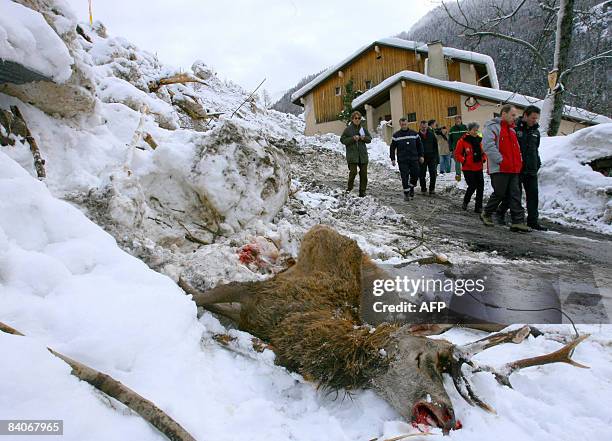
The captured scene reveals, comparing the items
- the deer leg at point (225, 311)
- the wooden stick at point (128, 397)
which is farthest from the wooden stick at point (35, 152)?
the wooden stick at point (128, 397)

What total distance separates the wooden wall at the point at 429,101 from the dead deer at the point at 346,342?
70.3 feet

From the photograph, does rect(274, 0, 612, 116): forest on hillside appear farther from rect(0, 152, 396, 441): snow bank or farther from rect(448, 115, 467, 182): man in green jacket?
A: rect(0, 152, 396, 441): snow bank

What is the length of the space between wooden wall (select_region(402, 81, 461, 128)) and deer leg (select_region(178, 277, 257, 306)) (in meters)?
21.8

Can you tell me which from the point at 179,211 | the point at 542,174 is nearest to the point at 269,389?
the point at 179,211

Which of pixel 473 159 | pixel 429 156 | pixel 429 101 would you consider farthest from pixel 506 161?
pixel 429 101

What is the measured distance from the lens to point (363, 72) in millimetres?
30125

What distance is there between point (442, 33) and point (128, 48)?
5907 centimetres

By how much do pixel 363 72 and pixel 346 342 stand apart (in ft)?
100

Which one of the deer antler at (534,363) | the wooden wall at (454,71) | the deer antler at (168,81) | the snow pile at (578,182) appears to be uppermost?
the wooden wall at (454,71)

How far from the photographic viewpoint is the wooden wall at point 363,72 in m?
28.7

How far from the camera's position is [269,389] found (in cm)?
226

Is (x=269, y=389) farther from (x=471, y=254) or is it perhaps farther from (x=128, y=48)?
(x=128, y=48)

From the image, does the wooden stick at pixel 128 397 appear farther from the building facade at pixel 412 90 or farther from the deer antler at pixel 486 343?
the building facade at pixel 412 90

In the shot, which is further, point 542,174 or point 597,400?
point 542,174
